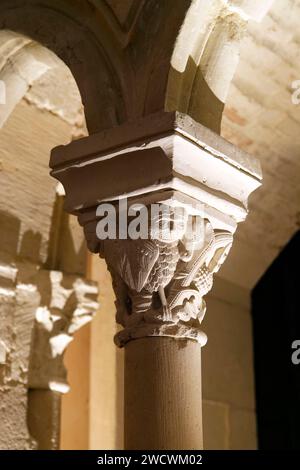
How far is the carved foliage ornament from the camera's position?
2229mm

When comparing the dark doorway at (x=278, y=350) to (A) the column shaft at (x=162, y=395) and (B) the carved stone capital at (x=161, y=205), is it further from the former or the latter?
(A) the column shaft at (x=162, y=395)

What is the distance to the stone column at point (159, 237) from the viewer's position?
2.18 meters

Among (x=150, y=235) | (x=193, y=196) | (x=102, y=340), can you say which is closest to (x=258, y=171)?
(x=193, y=196)

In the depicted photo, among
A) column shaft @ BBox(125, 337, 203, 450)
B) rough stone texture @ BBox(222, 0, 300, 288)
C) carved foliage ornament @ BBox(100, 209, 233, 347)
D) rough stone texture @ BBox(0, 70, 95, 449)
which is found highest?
rough stone texture @ BBox(222, 0, 300, 288)

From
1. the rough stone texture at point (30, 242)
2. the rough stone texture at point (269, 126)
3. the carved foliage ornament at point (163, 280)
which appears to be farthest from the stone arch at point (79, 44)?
the rough stone texture at point (269, 126)

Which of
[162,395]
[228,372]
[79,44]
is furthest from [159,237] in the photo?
[228,372]

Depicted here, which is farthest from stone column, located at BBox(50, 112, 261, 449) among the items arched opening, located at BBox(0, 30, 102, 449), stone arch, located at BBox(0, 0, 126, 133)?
arched opening, located at BBox(0, 30, 102, 449)

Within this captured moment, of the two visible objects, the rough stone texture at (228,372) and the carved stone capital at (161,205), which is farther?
the rough stone texture at (228,372)

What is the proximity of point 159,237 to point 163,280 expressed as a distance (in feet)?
0.44

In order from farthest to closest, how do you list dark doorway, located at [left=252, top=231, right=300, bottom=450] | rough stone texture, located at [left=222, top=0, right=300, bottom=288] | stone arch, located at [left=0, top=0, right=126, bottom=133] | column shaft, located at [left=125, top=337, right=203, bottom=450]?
dark doorway, located at [left=252, top=231, right=300, bottom=450] < rough stone texture, located at [left=222, top=0, right=300, bottom=288] < stone arch, located at [left=0, top=0, right=126, bottom=133] < column shaft, located at [left=125, top=337, right=203, bottom=450]

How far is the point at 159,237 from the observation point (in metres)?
2.24

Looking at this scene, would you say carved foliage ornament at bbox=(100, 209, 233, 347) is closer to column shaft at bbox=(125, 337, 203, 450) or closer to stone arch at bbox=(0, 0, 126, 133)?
column shaft at bbox=(125, 337, 203, 450)

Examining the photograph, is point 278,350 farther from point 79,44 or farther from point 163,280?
point 79,44

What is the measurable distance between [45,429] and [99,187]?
4.66 ft
